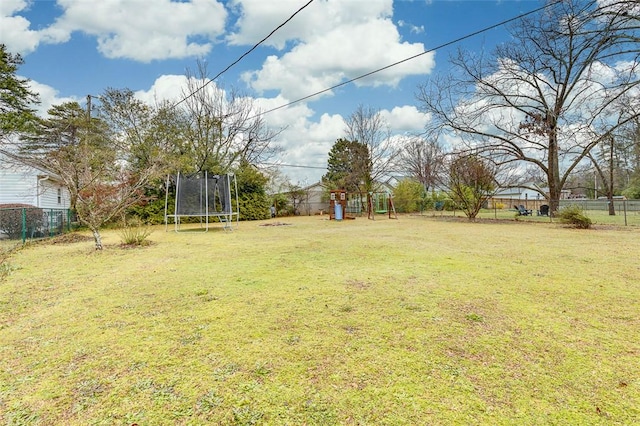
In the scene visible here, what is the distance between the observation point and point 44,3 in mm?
7598

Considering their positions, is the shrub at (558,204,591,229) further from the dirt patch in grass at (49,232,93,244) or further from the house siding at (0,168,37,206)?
the house siding at (0,168,37,206)

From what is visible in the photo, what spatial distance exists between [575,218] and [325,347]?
37.6 ft

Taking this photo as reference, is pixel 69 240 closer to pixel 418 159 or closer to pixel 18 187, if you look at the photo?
pixel 18 187

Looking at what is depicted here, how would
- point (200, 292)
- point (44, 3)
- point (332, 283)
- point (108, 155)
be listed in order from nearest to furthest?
point (200, 292) < point (332, 283) < point (44, 3) < point (108, 155)

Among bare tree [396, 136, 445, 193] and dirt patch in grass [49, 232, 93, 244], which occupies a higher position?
bare tree [396, 136, 445, 193]

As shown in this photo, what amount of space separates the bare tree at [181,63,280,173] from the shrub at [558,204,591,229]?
1383 centimetres

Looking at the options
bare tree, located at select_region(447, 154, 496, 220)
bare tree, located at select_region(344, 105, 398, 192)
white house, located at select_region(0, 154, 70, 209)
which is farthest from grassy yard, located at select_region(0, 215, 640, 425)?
bare tree, located at select_region(344, 105, 398, 192)

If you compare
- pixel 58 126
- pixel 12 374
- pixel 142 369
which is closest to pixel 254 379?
pixel 142 369

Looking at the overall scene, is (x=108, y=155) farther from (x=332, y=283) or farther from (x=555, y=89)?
(x=555, y=89)

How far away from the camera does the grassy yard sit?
5.12 ft

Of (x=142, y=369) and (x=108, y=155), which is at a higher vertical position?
(x=108, y=155)

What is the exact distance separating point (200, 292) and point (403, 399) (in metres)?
2.57

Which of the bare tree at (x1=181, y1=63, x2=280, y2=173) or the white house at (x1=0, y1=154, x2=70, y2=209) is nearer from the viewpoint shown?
the white house at (x1=0, y1=154, x2=70, y2=209)

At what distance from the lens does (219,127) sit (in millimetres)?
17094
